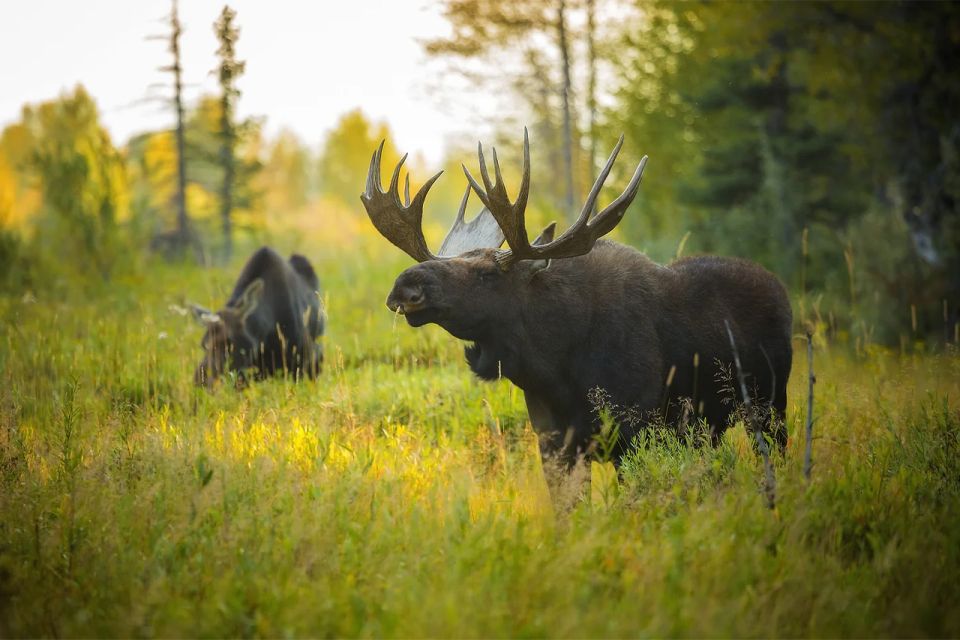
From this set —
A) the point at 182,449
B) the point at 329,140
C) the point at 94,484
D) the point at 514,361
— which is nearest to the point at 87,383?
the point at 182,449

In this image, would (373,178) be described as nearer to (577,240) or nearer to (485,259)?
(485,259)

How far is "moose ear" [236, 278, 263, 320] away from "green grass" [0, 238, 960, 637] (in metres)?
2.76

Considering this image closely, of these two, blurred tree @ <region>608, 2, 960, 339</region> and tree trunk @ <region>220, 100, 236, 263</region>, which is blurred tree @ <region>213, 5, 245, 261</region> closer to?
tree trunk @ <region>220, 100, 236, 263</region>

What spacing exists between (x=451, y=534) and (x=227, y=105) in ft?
48.2

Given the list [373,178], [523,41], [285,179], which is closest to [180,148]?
[523,41]

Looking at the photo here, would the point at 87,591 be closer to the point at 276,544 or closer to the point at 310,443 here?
the point at 276,544

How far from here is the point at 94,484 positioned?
402cm

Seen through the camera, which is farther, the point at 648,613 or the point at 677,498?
the point at 677,498

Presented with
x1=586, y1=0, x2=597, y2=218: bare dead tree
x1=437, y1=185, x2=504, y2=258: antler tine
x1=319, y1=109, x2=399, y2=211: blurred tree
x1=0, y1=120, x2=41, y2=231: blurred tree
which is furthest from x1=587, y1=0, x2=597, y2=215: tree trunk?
x1=319, y1=109, x2=399, y2=211: blurred tree

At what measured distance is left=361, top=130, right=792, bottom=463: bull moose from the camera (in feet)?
15.5

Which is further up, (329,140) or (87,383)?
(329,140)

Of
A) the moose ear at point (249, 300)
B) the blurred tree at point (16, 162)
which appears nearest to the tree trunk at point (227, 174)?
the moose ear at point (249, 300)

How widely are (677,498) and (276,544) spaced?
6.09 feet

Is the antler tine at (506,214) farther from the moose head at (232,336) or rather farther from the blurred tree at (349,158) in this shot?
the blurred tree at (349,158)
